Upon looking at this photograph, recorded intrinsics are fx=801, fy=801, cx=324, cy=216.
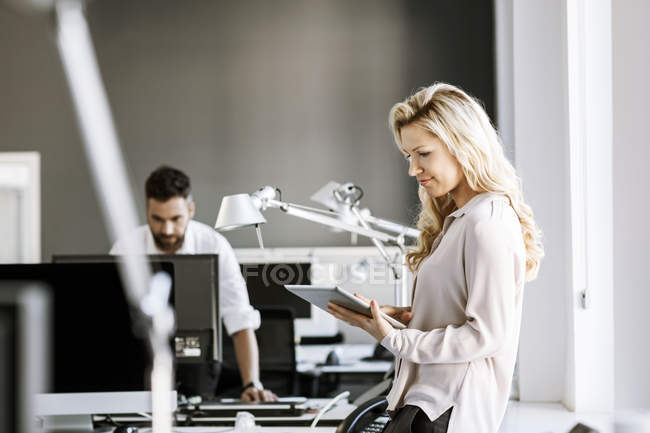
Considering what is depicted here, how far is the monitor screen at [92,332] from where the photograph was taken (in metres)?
1.85

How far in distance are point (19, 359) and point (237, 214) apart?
6.31 feet

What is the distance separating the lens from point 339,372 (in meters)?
3.94

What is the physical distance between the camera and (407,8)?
559cm

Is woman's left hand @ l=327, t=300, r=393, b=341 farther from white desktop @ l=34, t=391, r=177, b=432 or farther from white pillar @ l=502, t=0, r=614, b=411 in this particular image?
white pillar @ l=502, t=0, r=614, b=411


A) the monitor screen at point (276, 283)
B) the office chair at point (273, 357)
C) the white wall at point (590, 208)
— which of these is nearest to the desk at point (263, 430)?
the white wall at point (590, 208)

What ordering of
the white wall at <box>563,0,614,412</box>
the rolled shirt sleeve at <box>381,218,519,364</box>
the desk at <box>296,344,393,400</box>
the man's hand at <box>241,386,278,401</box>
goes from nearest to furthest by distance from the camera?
the rolled shirt sleeve at <box>381,218,519,364</box>, the white wall at <box>563,0,614,412</box>, the man's hand at <box>241,386,278,401</box>, the desk at <box>296,344,393,400</box>

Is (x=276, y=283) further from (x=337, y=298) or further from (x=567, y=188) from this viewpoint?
(x=337, y=298)

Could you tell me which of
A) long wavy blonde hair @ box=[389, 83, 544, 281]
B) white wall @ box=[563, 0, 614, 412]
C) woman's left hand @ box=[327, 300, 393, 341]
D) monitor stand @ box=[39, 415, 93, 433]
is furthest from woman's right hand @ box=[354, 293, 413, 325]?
monitor stand @ box=[39, 415, 93, 433]

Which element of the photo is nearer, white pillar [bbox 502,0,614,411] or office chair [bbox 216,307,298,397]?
white pillar [bbox 502,0,614,411]

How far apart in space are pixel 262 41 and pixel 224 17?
0.33 meters

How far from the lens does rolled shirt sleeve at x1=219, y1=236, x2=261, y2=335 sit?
278 cm

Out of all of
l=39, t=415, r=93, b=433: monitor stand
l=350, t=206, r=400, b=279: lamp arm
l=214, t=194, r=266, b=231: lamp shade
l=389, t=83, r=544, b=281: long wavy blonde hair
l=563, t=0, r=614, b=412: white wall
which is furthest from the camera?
l=350, t=206, r=400, b=279: lamp arm

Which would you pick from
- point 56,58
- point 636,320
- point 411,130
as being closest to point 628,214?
point 636,320

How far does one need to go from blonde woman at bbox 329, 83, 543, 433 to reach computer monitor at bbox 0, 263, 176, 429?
542 mm
